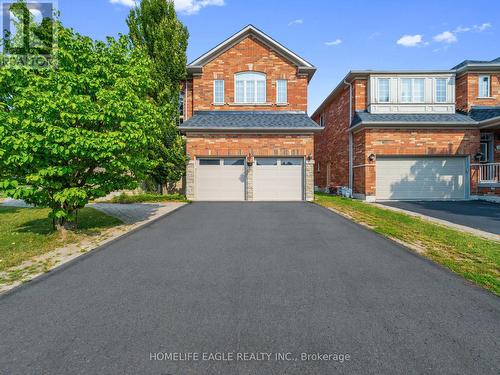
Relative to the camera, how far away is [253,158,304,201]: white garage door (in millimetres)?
14148

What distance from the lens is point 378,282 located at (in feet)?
12.2

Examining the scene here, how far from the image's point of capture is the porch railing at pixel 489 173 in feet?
47.2

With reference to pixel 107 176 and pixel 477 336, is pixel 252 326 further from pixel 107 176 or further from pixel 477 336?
pixel 107 176

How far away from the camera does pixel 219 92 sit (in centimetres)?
1574

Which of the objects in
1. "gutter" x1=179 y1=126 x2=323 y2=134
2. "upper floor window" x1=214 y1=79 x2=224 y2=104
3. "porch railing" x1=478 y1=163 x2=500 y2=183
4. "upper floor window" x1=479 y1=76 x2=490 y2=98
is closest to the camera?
"gutter" x1=179 y1=126 x2=323 y2=134

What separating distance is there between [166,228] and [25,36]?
15.2 meters

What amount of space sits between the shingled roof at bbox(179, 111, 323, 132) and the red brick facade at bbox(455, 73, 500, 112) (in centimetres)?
998

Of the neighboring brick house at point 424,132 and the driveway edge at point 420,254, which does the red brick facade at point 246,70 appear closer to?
the neighboring brick house at point 424,132

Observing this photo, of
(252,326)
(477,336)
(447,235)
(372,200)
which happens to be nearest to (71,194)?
(252,326)

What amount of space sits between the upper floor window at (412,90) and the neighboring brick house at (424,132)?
6cm

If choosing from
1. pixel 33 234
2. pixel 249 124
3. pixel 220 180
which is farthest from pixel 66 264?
pixel 249 124

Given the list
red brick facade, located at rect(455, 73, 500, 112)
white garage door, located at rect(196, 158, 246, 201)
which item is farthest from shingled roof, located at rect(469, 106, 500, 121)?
white garage door, located at rect(196, 158, 246, 201)

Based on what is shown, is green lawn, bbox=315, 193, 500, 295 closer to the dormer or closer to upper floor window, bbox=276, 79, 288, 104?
the dormer

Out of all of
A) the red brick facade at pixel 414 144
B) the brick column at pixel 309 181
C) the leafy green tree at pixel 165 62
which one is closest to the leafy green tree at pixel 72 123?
the leafy green tree at pixel 165 62
